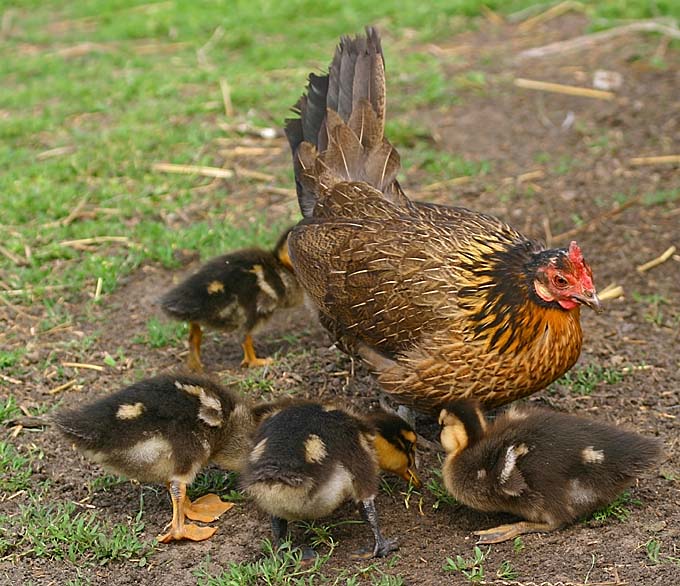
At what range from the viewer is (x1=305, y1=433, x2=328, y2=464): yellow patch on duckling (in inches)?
168

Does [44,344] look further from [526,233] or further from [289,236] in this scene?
[526,233]

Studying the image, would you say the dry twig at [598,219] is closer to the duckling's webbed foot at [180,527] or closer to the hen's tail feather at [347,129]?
the hen's tail feather at [347,129]

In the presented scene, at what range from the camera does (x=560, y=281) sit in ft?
15.4

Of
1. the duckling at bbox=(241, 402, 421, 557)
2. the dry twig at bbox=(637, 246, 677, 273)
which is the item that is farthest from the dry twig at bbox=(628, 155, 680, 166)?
the duckling at bbox=(241, 402, 421, 557)

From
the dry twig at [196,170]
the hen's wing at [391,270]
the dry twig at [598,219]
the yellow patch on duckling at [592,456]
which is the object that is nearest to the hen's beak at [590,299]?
the hen's wing at [391,270]

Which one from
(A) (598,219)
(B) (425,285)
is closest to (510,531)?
(B) (425,285)

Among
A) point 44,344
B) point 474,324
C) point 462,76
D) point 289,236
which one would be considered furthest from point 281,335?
point 462,76

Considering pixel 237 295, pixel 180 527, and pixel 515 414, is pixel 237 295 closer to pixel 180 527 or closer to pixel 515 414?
pixel 180 527

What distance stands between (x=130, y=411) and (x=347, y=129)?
213cm

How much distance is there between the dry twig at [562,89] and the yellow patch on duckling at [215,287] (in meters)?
4.54

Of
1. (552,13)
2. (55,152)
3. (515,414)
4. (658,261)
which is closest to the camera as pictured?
(515,414)

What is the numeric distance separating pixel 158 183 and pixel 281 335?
2.13m

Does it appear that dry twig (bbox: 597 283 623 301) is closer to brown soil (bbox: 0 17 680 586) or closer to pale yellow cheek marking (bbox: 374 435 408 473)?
brown soil (bbox: 0 17 680 586)

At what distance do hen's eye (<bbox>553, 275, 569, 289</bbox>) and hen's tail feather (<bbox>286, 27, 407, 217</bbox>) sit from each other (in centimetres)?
118
